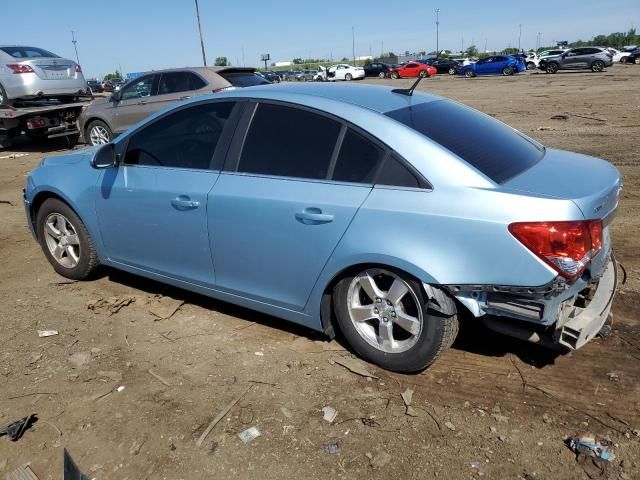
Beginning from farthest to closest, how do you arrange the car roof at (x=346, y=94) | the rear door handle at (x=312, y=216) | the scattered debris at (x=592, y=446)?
the car roof at (x=346, y=94)
the rear door handle at (x=312, y=216)
the scattered debris at (x=592, y=446)

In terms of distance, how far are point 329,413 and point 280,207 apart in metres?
1.21

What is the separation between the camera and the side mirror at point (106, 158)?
4.18m

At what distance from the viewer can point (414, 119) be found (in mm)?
3307

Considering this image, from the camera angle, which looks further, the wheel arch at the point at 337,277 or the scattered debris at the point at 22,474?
the wheel arch at the point at 337,277

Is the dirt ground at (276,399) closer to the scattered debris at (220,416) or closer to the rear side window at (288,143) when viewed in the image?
the scattered debris at (220,416)

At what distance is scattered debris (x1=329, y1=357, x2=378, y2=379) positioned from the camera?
3.34m

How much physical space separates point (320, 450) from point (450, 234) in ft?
4.12

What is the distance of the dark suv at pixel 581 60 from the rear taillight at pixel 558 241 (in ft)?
127

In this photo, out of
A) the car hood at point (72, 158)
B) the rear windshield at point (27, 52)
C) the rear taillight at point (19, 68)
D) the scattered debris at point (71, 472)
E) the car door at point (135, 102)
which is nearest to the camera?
the scattered debris at point (71, 472)

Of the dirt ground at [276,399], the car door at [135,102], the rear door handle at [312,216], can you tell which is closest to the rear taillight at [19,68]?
the car door at [135,102]

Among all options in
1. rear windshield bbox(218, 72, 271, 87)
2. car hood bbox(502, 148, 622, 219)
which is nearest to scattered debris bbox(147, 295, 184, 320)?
car hood bbox(502, 148, 622, 219)

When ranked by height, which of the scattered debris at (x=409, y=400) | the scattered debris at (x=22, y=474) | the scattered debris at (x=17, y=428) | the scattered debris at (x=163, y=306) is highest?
the scattered debris at (x=17, y=428)

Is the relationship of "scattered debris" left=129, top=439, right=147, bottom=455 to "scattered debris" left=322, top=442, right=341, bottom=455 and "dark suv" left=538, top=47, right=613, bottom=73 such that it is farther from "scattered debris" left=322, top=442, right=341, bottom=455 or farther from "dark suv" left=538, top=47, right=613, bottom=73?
"dark suv" left=538, top=47, right=613, bottom=73

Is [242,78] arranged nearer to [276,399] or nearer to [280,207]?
[280,207]
